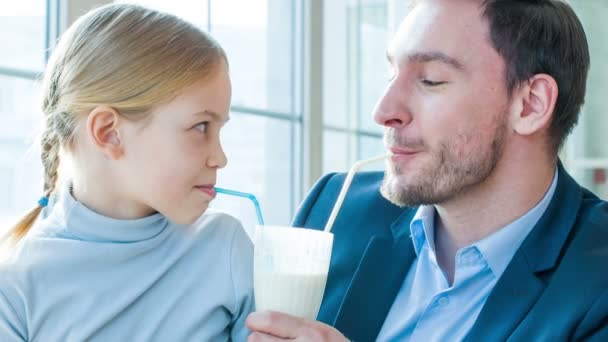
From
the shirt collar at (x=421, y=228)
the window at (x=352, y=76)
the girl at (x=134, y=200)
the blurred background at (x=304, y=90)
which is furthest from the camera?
the window at (x=352, y=76)

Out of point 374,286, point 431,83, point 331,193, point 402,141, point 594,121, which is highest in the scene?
point 431,83

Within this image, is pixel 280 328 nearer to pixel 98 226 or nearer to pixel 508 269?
pixel 98 226

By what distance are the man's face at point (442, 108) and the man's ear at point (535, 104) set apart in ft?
0.19

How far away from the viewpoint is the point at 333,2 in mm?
4898

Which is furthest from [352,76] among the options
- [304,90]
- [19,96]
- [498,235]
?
[498,235]

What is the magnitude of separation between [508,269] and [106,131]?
2.86ft

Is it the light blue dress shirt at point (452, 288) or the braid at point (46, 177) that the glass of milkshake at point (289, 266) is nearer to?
the light blue dress shirt at point (452, 288)

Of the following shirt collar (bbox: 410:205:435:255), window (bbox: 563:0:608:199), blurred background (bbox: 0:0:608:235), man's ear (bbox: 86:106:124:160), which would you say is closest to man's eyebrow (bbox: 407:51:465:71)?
shirt collar (bbox: 410:205:435:255)

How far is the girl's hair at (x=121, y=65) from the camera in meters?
1.54

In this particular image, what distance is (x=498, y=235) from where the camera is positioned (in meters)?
1.79

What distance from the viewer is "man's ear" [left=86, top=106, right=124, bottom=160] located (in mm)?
1565

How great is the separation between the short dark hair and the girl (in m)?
0.67

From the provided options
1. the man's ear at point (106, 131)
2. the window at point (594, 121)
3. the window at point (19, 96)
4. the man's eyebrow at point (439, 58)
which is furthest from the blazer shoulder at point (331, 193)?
the window at point (594, 121)

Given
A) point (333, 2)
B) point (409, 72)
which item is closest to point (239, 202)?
point (333, 2)
